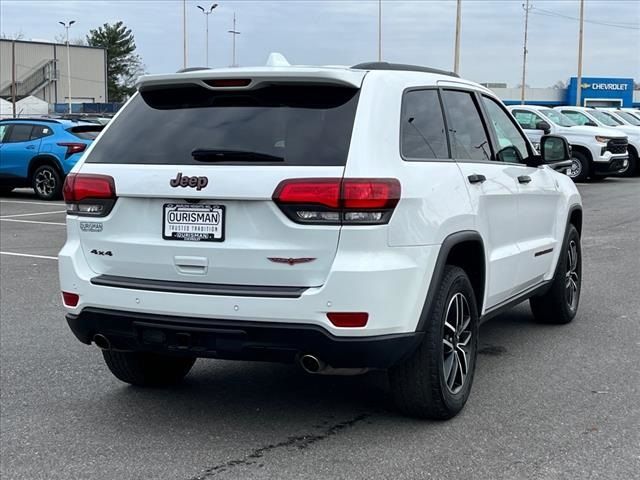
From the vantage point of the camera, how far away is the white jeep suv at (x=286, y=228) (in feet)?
13.5

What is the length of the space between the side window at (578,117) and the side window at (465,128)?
19.5 meters

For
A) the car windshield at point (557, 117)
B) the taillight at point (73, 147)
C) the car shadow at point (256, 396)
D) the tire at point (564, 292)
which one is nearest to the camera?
the car shadow at point (256, 396)

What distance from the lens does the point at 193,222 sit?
434cm

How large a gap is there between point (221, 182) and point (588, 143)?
19268 millimetres

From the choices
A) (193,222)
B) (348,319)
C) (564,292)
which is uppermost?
(193,222)

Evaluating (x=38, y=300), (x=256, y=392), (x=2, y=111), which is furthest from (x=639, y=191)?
(x=2, y=111)

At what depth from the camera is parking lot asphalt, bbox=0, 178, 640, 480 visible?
420 cm

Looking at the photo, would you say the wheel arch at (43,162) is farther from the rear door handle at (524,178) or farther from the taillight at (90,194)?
the taillight at (90,194)

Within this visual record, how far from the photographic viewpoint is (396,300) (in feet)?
13.8

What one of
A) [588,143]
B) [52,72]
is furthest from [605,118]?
[52,72]

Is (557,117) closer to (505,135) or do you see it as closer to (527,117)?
(527,117)

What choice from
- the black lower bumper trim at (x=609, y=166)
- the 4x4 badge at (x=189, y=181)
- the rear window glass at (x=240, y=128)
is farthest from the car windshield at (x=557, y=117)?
the 4x4 badge at (x=189, y=181)

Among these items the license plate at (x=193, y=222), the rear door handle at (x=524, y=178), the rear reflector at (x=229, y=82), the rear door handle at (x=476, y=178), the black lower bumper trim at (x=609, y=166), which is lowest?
the black lower bumper trim at (x=609, y=166)

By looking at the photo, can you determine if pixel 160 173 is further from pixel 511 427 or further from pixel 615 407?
pixel 615 407
